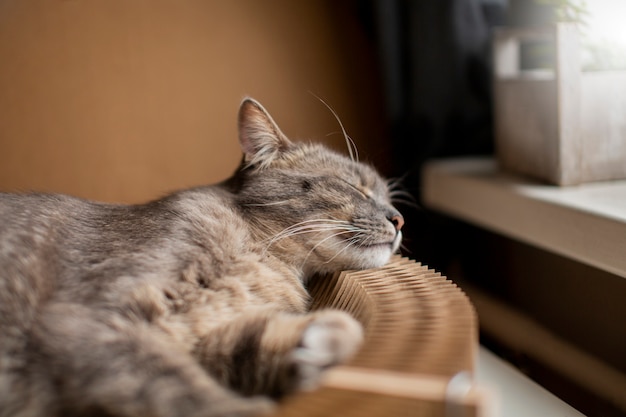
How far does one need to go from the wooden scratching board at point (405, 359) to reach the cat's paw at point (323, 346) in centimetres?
2

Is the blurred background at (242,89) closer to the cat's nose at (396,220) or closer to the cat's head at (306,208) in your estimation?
the cat's head at (306,208)

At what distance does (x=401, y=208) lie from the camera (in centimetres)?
173

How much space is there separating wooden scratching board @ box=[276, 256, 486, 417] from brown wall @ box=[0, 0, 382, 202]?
47 centimetres

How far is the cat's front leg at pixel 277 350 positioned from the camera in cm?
70

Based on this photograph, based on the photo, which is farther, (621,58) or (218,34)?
(218,34)

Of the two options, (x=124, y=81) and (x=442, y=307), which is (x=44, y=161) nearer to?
(x=124, y=81)

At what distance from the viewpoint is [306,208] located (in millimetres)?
1036

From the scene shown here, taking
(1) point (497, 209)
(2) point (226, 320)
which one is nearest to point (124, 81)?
(2) point (226, 320)

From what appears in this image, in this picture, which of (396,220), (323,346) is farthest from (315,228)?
(323,346)

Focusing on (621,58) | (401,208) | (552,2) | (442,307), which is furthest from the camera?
(401,208)

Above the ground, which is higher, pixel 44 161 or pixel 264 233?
pixel 44 161

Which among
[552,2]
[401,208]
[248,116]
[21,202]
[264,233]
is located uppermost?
[552,2]

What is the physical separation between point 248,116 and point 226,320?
389 mm

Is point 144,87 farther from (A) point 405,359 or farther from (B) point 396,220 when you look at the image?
(A) point 405,359
